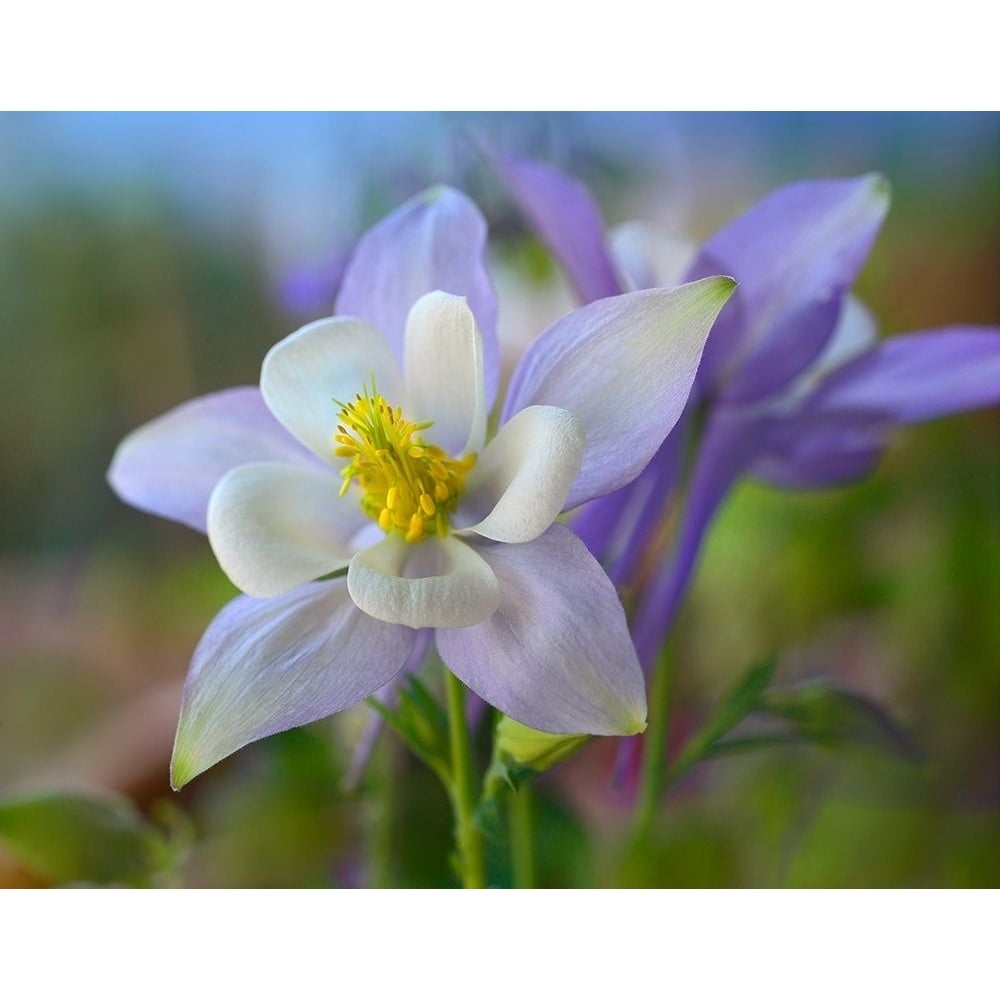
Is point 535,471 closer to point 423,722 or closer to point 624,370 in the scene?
point 624,370

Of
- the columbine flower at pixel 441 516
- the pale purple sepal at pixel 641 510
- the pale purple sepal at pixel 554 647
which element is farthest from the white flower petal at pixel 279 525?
the pale purple sepal at pixel 641 510

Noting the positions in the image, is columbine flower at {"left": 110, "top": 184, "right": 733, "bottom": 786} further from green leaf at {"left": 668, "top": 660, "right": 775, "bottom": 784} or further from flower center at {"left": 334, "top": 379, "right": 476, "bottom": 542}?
green leaf at {"left": 668, "top": 660, "right": 775, "bottom": 784}

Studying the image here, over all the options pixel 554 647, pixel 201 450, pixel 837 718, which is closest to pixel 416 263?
pixel 201 450

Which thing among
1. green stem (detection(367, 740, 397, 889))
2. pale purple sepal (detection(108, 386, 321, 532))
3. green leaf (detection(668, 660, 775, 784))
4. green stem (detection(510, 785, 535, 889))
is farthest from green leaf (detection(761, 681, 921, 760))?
pale purple sepal (detection(108, 386, 321, 532))

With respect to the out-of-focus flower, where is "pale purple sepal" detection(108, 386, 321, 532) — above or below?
below
